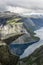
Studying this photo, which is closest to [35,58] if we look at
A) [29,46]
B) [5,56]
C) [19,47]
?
[19,47]

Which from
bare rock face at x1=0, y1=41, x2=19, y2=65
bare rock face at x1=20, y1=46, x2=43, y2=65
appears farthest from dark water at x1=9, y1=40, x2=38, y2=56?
bare rock face at x1=0, y1=41, x2=19, y2=65

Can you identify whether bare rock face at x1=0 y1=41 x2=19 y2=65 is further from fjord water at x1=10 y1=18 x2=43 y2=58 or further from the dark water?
the dark water

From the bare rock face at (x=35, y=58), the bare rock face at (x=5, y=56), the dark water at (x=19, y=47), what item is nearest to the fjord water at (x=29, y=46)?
the dark water at (x=19, y=47)

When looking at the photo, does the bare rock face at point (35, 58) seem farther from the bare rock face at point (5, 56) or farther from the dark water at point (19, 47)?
the bare rock face at point (5, 56)

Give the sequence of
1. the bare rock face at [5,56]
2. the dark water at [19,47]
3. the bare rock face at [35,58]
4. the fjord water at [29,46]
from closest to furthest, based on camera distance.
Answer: the bare rock face at [5,56]
the bare rock face at [35,58]
the dark water at [19,47]
the fjord water at [29,46]

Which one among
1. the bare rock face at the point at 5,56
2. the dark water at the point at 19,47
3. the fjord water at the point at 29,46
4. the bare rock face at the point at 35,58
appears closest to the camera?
the bare rock face at the point at 5,56

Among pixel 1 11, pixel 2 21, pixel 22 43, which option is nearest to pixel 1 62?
pixel 22 43

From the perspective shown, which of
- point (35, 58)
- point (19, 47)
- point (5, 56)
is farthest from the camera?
point (19, 47)

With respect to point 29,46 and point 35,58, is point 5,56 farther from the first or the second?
point 29,46
